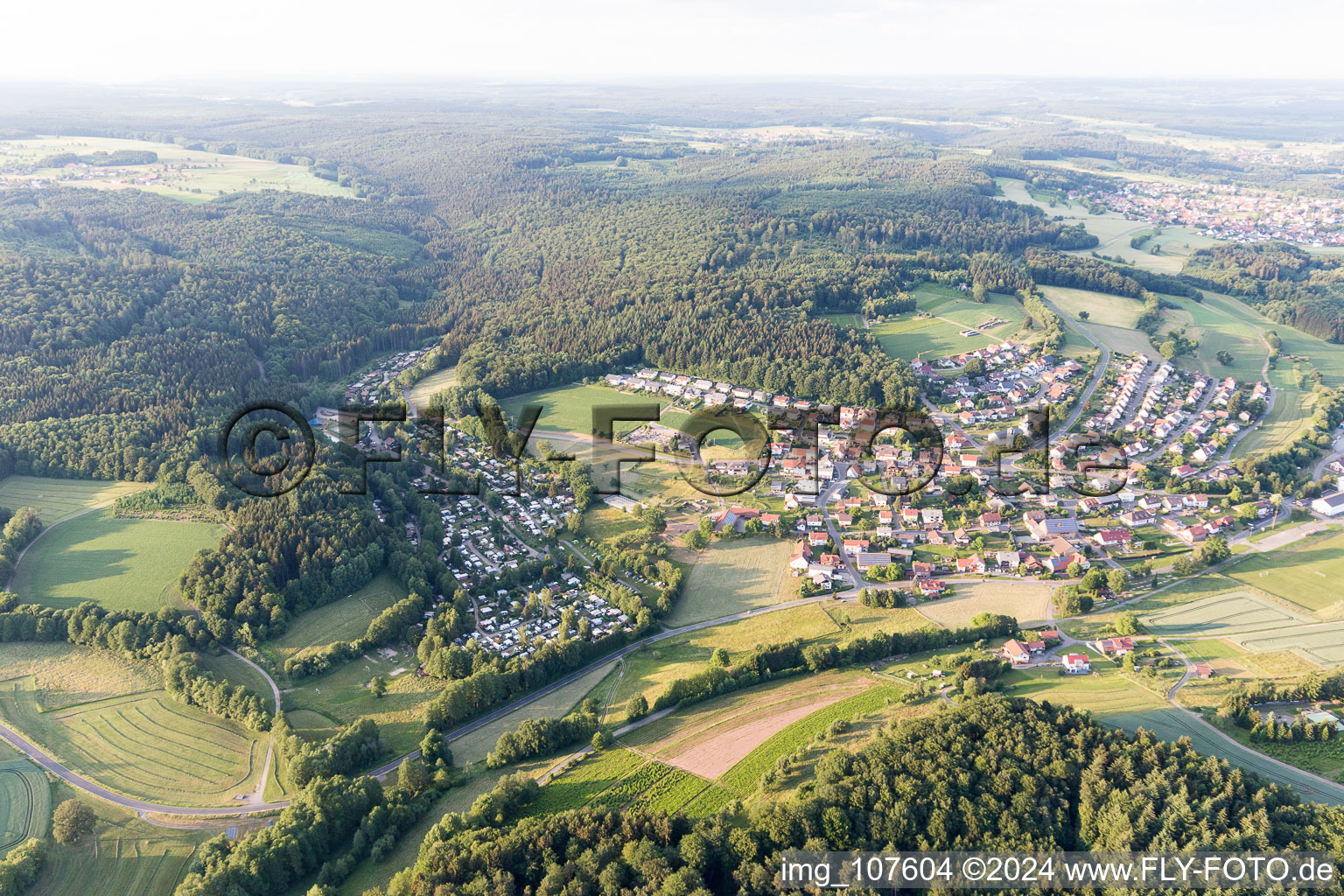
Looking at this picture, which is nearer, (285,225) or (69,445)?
(69,445)

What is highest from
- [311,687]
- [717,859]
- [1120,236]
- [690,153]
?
[690,153]

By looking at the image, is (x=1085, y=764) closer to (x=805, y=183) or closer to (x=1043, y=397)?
(x=1043, y=397)

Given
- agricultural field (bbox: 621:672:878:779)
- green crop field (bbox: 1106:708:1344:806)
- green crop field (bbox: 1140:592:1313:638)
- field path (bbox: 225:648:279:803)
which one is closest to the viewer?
green crop field (bbox: 1106:708:1344:806)

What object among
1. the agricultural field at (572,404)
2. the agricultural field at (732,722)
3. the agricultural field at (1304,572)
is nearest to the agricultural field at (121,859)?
the agricultural field at (732,722)

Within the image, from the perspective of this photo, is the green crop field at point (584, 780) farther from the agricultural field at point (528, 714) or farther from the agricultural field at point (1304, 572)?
the agricultural field at point (1304, 572)

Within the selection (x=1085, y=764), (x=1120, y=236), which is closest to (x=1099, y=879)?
(x=1085, y=764)

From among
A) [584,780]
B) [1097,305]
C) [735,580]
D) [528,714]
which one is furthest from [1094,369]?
[584,780]

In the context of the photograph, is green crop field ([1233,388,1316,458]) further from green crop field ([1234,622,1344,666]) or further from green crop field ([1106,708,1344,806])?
green crop field ([1106,708,1344,806])

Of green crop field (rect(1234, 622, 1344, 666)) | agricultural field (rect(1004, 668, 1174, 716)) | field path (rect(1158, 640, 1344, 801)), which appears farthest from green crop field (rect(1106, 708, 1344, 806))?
green crop field (rect(1234, 622, 1344, 666))
